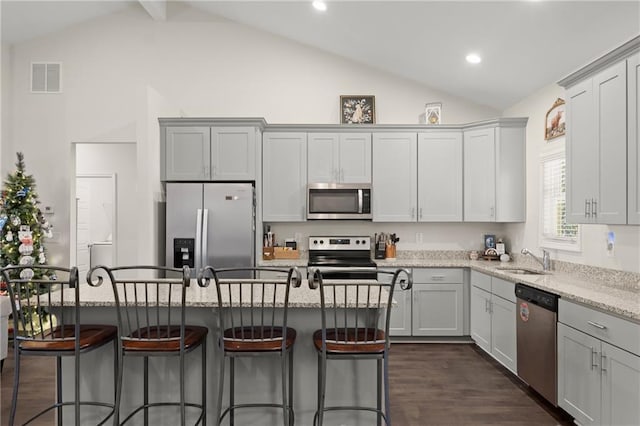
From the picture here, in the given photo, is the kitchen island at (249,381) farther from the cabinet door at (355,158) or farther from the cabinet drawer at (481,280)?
the cabinet door at (355,158)

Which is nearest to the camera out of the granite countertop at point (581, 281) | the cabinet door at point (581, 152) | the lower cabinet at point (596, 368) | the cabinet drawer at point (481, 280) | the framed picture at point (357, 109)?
the lower cabinet at point (596, 368)

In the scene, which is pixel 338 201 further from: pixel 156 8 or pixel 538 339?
pixel 156 8

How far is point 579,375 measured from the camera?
2.55m

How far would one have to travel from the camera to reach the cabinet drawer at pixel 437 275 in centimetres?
446

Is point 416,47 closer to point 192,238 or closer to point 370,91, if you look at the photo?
point 370,91

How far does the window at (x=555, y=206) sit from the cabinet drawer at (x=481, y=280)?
2.30 ft

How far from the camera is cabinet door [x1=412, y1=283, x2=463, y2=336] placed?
14.6 feet

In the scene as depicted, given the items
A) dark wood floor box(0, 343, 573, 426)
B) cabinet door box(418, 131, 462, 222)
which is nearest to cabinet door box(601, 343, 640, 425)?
dark wood floor box(0, 343, 573, 426)

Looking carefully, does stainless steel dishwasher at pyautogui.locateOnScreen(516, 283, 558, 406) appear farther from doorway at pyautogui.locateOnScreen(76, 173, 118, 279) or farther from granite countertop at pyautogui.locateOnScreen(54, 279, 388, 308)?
doorway at pyautogui.locateOnScreen(76, 173, 118, 279)

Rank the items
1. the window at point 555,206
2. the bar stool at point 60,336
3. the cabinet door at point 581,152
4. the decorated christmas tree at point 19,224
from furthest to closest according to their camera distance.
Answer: the decorated christmas tree at point 19,224 → the window at point 555,206 → the cabinet door at point 581,152 → the bar stool at point 60,336

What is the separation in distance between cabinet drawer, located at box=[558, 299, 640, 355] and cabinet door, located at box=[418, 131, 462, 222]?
6.87 ft

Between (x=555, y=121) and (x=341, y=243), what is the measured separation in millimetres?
2575

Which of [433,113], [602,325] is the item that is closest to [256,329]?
[602,325]

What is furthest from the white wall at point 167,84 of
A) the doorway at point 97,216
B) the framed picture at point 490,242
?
the framed picture at point 490,242
